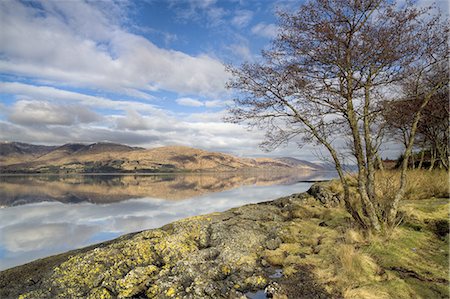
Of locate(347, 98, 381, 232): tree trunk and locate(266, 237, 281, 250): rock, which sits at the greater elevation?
locate(347, 98, 381, 232): tree trunk

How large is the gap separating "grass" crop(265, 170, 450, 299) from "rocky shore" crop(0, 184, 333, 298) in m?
0.42

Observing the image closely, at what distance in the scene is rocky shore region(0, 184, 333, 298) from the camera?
7.40m

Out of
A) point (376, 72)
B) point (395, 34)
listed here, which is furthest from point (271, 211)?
point (395, 34)

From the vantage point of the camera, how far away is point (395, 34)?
33.4 ft

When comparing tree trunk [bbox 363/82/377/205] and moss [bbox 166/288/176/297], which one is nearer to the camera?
moss [bbox 166/288/176/297]

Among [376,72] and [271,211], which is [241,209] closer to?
[271,211]

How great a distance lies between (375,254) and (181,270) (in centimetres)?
610

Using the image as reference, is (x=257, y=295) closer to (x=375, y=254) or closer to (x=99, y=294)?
(x=99, y=294)

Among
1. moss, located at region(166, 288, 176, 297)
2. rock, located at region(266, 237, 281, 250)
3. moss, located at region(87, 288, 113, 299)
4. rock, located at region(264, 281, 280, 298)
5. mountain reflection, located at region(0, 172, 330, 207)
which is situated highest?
rock, located at region(266, 237, 281, 250)

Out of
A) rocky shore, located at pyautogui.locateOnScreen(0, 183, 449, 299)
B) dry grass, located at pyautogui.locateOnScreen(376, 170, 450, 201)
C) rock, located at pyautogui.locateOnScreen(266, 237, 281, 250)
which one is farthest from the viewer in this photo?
dry grass, located at pyautogui.locateOnScreen(376, 170, 450, 201)

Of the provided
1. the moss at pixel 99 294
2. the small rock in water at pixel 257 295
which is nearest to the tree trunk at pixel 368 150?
the small rock in water at pixel 257 295

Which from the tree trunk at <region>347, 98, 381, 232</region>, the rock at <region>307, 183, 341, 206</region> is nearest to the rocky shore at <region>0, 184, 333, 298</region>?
the tree trunk at <region>347, 98, 381, 232</region>

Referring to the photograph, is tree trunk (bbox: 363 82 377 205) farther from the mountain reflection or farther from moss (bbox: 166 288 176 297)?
the mountain reflection

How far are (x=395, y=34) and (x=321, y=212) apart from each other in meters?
9.07
